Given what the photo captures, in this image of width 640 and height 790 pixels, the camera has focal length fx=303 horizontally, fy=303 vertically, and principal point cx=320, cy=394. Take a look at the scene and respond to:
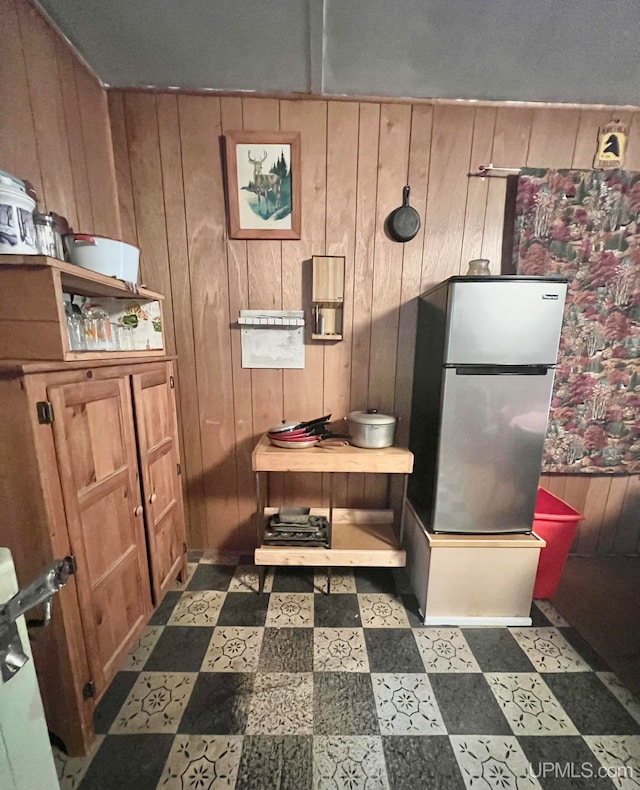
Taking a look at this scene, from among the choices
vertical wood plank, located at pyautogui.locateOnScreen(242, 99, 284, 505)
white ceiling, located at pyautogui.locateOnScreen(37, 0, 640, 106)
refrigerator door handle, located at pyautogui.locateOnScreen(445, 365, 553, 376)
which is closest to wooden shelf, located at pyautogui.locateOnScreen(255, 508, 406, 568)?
vertical wood plank, located at pyautogui.locateOnScreen(242, 99, 284, 505)

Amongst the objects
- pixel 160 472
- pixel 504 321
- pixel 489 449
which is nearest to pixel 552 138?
pixel 504 321

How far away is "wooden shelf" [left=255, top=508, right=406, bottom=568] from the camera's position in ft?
4.88

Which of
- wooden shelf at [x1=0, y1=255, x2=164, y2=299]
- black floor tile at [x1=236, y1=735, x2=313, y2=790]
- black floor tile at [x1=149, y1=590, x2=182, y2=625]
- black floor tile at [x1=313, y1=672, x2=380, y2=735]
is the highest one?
wooden shelf at [x1=0, y1=255, x2=164, y2=299]

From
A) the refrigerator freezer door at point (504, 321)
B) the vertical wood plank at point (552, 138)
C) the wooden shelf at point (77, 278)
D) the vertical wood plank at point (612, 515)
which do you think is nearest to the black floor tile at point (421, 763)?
the refrigerator freezer door at point (504, 321)

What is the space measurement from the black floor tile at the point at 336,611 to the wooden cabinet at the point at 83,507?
2.45ft

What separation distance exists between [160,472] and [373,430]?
1008 millimetres

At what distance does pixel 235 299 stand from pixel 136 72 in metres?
1.05

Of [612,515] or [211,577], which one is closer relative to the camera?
[211,577]

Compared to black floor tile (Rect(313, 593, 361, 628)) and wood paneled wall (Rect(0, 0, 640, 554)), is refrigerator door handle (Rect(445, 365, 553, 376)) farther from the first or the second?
black floor tile (Rect(313, 593, 361, 628))

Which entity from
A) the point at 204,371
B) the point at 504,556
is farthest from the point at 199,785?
the point at 204,371

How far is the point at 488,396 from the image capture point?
130 centimetres

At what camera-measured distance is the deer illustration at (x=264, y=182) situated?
4.99 feet

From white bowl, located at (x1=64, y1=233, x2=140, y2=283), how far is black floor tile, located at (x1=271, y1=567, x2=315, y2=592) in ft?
5.36

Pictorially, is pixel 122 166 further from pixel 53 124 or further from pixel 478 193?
pixel 478 193
